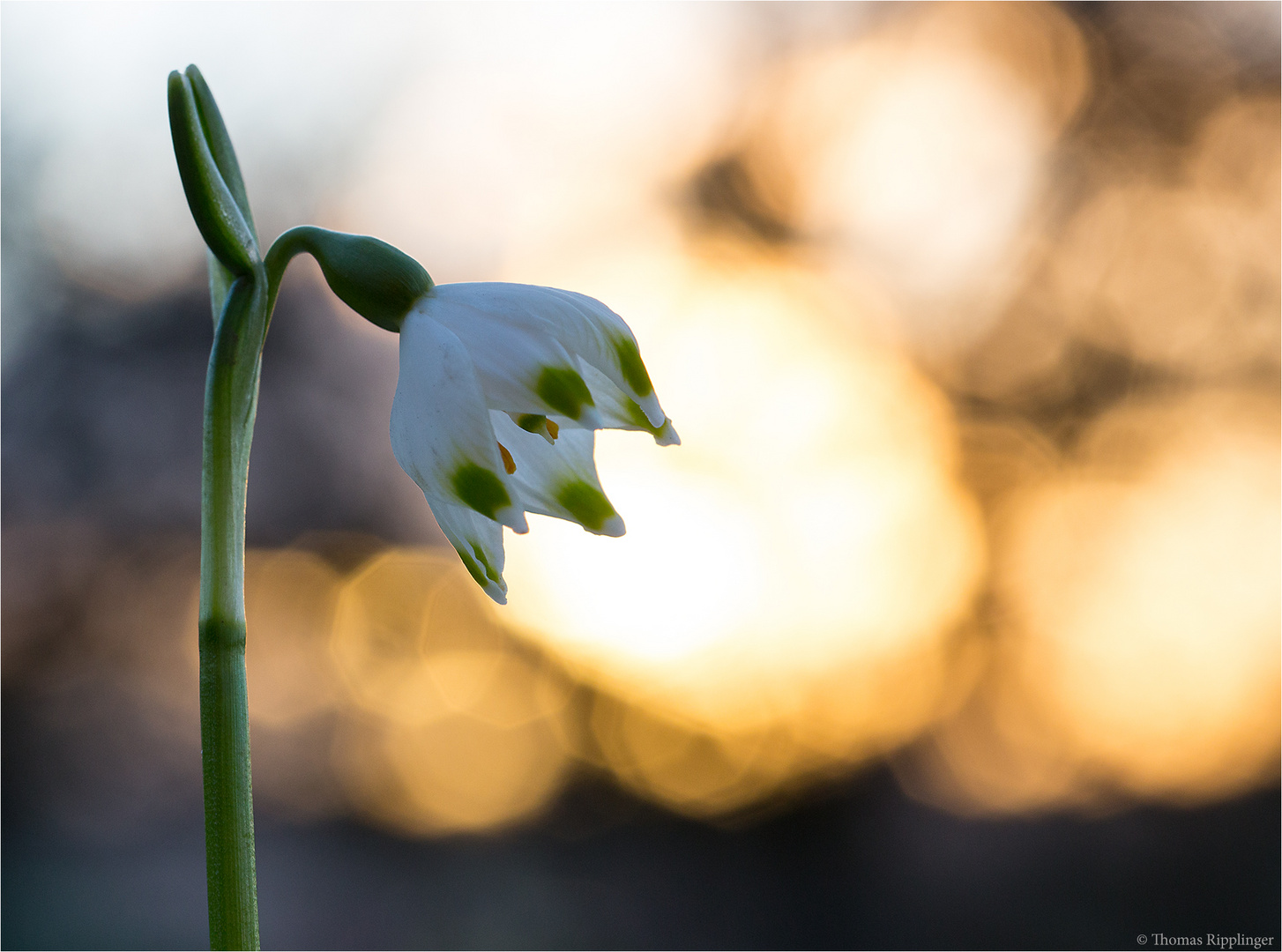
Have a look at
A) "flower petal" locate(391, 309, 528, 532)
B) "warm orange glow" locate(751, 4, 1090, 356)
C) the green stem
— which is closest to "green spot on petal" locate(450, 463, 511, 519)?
"flower petal" locate(391, 309, 528, 532)

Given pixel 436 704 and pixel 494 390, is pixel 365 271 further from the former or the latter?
pixel 436 704

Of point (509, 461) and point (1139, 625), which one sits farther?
point (1139, 625)

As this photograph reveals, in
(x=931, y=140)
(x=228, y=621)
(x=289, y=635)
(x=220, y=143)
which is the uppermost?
Answer: (x=931, y=140)

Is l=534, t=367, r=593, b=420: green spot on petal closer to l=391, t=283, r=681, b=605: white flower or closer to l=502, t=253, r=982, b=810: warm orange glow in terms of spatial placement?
l=391, t=283, r=681, b=605: white flower

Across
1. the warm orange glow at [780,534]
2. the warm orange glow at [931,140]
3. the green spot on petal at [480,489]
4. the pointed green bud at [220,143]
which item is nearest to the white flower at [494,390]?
the green spot on petal at [480,489]

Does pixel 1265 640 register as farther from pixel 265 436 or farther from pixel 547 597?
pixel 265 436

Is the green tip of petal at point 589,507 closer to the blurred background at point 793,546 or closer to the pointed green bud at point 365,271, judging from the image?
the pointed green bud at point 365,271

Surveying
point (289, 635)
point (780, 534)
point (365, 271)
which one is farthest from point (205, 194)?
point (289, 635)
